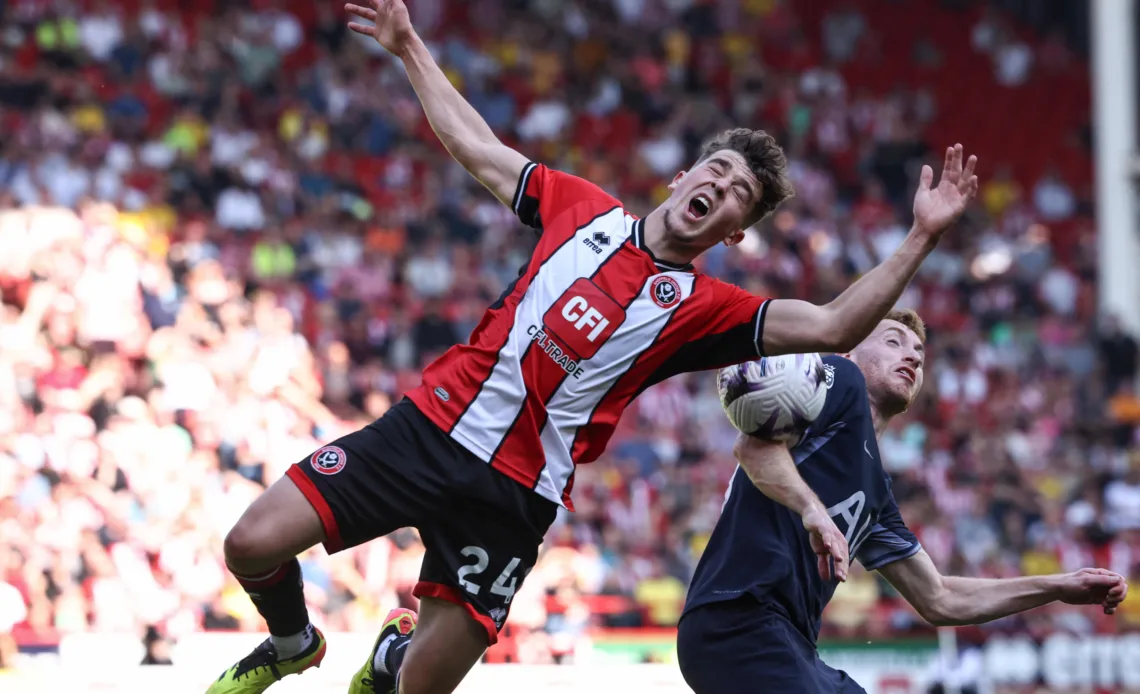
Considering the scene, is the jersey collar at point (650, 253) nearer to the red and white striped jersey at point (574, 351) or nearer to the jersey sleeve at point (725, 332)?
the red and white striped jersey at point (574, 351)

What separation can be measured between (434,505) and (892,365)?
1.84m

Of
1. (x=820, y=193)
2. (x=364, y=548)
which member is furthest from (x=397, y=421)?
(x=820, y=193)

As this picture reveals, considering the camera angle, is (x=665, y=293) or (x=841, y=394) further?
(x=841, y=394)

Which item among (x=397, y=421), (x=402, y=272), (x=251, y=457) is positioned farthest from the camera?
(x=402, y=272)

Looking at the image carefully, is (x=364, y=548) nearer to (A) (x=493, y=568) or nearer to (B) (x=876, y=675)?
(B) (x=876, y=675)

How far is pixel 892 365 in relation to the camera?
563 centimetres

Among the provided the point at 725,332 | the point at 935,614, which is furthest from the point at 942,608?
the point at 725,332

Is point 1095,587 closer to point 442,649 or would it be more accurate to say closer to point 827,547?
point 827,547

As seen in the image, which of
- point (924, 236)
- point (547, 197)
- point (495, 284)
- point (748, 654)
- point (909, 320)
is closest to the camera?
point (924, 236)

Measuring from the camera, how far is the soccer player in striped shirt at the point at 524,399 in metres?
4.97

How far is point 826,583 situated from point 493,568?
3.87 ft

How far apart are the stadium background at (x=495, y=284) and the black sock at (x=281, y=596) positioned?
8.13ft

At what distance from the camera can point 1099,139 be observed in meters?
20.6

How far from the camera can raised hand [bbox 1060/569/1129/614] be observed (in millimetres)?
5438
